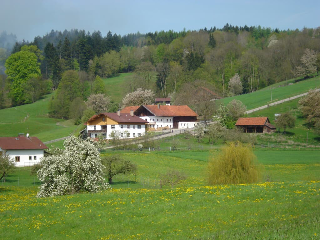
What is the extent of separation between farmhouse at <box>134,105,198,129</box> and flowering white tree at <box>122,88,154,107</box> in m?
14.8

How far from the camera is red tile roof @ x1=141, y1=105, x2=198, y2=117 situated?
288ft

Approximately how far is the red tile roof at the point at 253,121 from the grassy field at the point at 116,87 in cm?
4899

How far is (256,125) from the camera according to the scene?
2908 inches

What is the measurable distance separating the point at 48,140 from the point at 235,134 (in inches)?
1216

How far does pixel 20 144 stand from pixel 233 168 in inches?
1393

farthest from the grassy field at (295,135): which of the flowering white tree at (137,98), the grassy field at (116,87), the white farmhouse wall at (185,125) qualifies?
the grassy field at (116,87)

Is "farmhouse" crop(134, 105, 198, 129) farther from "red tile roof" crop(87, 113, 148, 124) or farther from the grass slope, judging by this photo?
the grass slope

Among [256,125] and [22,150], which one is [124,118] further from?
[22,150]

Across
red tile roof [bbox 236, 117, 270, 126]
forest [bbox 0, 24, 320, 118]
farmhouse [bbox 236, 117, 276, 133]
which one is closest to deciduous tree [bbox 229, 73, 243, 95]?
forest [bbox 0, 24, 320, 118]

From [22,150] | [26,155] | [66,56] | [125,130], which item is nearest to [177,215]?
[22,150]

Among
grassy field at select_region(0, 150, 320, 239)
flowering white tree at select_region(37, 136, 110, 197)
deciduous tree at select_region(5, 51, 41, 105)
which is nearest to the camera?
grassy field at select_region(0, 150, 320, 239)

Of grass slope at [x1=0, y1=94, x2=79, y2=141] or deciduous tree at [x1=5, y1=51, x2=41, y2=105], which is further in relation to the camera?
deciduous tree at [x1=5, y1=51, x2=41, y2=105]

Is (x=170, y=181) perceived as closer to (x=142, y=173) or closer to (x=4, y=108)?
(x=142, y=173)

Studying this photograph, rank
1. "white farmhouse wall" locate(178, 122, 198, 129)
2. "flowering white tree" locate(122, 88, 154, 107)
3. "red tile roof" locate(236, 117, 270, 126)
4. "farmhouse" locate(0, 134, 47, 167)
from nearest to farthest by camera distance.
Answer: "farmhouse" locate(0, 134, 47, 167)
"red tile roof" locate(236, 117, 270, 126)
"white farmhouse wall" locate(178, 122, 198, 129)
"flowering white tree" locate(122, 88, 154, 107)
